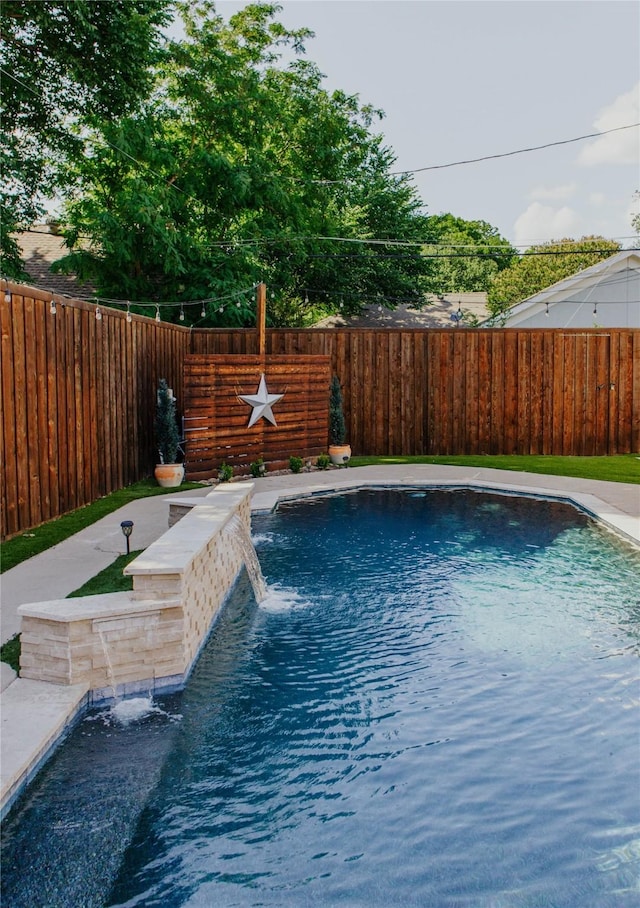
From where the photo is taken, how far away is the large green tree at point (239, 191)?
1630cm

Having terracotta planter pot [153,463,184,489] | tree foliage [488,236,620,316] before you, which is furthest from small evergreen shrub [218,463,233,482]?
tree foliage [488,236,620,316]

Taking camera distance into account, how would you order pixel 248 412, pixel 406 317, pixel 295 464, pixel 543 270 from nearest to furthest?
pixel 248 412, pixel 295 464, pixel 406 317, pixel 543 270

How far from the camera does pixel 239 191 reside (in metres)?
17.1

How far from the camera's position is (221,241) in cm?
1872

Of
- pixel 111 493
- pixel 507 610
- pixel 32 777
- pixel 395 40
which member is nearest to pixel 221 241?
pixel 395 40

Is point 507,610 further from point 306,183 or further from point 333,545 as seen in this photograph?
point 306,183

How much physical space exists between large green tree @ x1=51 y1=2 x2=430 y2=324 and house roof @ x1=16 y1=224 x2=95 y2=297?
1105mm

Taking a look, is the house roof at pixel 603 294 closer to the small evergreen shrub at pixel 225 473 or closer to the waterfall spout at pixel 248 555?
the small evergreen shrub at pixel 225 473

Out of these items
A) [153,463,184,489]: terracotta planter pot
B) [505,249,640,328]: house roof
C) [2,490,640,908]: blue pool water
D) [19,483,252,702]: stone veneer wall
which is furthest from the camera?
[505,249,640,328]: house roof

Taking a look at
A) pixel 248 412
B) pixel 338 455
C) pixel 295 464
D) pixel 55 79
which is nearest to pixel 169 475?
pixel 248 412

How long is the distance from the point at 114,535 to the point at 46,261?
50.2ft

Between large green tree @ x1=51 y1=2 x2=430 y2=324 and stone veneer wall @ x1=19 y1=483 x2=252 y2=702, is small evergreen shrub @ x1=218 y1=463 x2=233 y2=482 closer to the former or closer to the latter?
large green tree @ x1=51 y1=2 x2=430 y2=324

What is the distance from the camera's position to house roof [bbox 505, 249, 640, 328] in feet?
76.9

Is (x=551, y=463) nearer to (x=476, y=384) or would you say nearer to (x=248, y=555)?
(x=476, y=384)
